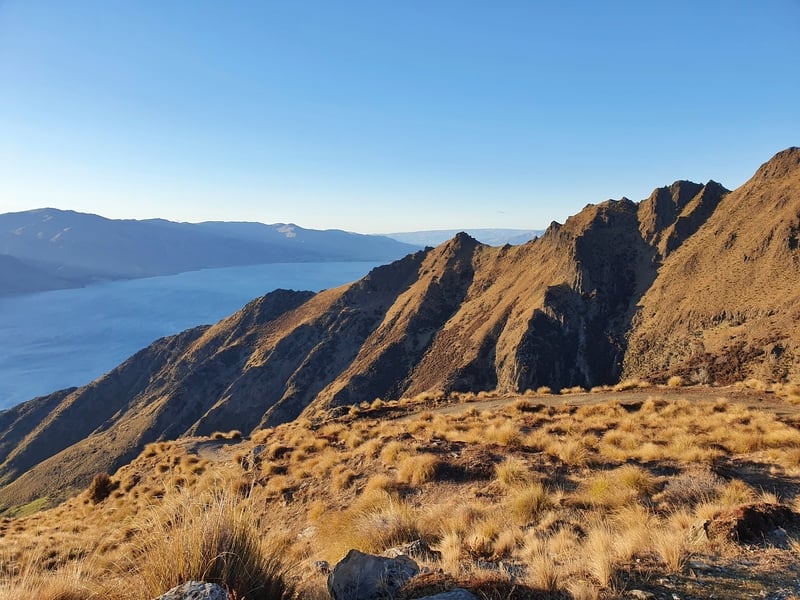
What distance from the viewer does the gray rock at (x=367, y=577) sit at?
139 inches

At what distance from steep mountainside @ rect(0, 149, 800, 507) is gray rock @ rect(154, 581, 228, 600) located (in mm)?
23542

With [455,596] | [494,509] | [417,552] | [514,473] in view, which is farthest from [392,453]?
[455,596]

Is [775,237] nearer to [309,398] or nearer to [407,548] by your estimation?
[407,548]

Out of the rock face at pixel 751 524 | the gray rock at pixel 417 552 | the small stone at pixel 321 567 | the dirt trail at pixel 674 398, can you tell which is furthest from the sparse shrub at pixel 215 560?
the dirt trail at pixel 674 398

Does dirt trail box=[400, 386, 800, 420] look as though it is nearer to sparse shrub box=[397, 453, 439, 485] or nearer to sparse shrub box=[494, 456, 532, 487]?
sparse shrub box=[494, 456, 532, 487]

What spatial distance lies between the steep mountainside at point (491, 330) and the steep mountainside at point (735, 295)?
0.16 m

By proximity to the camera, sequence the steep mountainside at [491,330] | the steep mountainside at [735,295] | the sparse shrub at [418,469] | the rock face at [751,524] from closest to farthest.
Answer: the rock face at [751,524], the sparse shrub at [418,469], the steep mountainside at [735,295], the steep mountainside at [491,330]

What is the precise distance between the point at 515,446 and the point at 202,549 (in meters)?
8.80

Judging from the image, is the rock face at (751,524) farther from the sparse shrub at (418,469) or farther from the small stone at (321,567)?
the sparse shrub at (418,469)

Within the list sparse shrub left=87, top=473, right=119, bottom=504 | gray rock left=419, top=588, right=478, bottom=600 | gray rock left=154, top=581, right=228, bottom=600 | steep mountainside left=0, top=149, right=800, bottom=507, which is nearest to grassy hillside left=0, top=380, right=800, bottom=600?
gray rock left=419, top=588, right=478, bottom=600

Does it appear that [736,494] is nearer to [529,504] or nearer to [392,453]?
[529,504]

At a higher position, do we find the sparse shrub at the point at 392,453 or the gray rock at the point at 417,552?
the gray rock at the point at 417,552

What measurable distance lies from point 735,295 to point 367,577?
49027 millimetres

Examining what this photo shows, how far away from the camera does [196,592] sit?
2.90m
